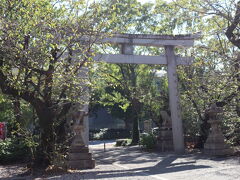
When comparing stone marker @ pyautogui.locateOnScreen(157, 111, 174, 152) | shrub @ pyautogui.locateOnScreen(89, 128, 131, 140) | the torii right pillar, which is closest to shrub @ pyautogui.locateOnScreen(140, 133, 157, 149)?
stone marker @ pyautogui.locateOnScreen(157, 111, 174, 152)

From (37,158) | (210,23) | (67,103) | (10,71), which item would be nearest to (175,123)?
(210,23)

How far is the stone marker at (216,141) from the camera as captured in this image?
11992 mm

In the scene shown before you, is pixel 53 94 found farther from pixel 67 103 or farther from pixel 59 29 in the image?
pixel 59 29

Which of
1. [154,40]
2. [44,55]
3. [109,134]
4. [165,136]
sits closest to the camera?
[44,55]

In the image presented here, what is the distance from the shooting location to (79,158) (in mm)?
9664

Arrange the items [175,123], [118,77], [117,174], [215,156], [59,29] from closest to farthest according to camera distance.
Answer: [117,174] < [59,29] < [215,156] < [175,123] < [118,77]

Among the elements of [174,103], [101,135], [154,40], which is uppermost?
[154,40]

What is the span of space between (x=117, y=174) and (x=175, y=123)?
6426 mm

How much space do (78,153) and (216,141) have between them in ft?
20.1

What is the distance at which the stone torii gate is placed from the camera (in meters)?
13.5

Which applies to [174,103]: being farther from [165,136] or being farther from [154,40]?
[154,40]

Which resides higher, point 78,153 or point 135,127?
point 135,127

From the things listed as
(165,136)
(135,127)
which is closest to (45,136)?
(165,136)

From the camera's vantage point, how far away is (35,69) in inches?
346
